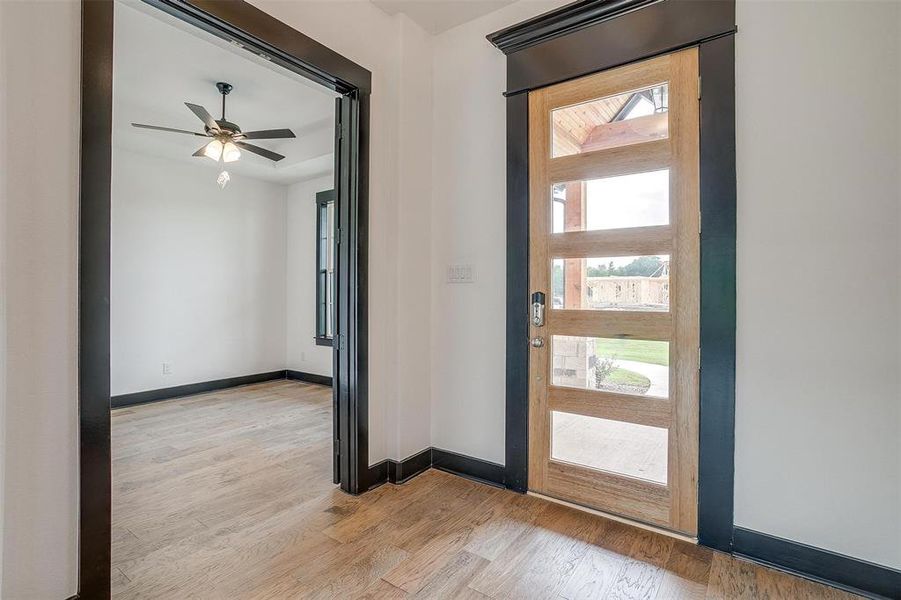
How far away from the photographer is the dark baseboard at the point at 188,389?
4.61 metres

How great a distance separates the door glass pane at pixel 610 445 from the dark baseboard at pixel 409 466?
2.97ft

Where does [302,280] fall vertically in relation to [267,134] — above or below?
below

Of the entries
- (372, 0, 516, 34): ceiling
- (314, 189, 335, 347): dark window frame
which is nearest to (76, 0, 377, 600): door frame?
(372, 0, 516, 34): ceiling

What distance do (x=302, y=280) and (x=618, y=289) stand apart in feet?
15.8

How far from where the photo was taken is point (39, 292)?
1.42m

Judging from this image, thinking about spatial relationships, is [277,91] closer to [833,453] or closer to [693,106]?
[693,106]

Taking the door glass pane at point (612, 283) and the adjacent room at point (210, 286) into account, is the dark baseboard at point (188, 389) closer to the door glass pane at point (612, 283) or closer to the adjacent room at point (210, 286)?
the adjacent room at point (210, 286)

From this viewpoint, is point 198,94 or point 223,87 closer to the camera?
point 223,87

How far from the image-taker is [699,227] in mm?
2035

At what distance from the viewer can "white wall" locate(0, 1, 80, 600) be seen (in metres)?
1.36

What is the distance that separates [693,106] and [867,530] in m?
1.95

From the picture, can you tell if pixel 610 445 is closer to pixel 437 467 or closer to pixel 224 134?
pixel 437 467

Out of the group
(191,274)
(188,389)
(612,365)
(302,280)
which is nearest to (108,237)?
(612,365)

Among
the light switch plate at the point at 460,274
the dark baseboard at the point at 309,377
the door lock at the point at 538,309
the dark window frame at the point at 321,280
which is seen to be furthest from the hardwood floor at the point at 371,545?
the dark window frame at the point at 321,280
